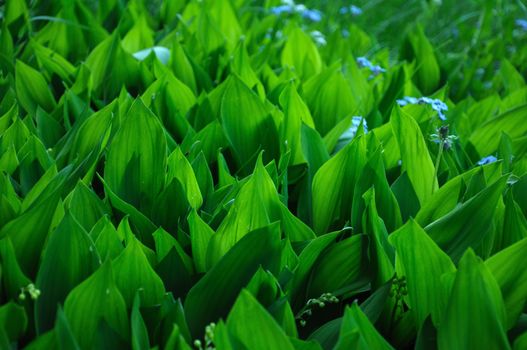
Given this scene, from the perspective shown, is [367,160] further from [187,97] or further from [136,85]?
[136,85]

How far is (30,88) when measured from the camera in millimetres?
2342

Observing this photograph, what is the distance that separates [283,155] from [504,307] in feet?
2.38

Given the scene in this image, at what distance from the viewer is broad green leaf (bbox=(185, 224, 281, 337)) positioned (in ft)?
4.79

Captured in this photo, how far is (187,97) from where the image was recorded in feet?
7.64

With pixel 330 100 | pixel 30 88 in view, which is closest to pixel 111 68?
pixel 30 88

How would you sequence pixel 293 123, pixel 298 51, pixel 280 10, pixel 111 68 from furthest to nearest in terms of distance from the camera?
1. pixel 280 10
2. pixel 298 51
3. pixel 111 68
4. pixel 293 123

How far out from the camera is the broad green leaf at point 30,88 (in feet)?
7.62

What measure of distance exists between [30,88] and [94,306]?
1210mm

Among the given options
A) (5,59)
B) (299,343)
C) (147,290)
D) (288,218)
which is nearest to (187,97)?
(5,59)

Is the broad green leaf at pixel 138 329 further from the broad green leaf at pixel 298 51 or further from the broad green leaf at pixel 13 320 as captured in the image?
the broad green leaf at pixel 298 51

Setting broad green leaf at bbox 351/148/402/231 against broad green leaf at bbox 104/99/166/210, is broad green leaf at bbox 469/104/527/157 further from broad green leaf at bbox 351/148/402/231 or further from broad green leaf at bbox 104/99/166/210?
broad green leaf at bbox 104/99/166/210

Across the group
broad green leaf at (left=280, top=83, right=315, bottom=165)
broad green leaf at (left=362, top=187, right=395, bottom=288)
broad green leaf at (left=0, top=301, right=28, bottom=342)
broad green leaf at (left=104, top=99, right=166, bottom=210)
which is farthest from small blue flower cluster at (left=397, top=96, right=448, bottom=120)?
broad green leaf at (left=0, top=301, right=28, bottom=342)

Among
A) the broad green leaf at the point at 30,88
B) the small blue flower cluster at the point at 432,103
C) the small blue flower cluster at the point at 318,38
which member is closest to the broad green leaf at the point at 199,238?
the small blue flower cluster at the point at 432,103

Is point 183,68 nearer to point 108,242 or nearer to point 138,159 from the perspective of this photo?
point 138,159
